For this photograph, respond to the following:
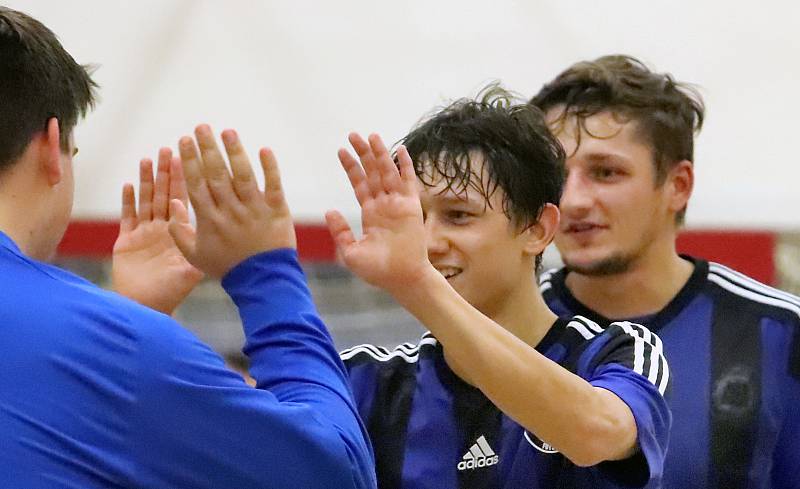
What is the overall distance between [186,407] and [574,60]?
2.42 m

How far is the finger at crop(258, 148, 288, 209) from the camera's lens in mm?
1395

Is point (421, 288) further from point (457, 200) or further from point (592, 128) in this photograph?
point (592, 128)

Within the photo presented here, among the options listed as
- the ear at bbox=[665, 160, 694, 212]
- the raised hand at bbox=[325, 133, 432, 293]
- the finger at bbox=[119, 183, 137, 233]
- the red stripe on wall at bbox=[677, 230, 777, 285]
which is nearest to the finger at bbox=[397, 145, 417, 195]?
the raised hand at bbox=[325, 133, 432, 293]

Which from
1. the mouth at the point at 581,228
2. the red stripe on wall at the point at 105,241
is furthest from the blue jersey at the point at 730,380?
the red stripe on wall at the point at 105,241

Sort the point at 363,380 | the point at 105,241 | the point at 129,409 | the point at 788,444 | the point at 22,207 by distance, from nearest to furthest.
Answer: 1. the point at 129,409
2. the point at 22,207
3. the point at 363,380
4. the point at 788,444
5. the point at 105,241

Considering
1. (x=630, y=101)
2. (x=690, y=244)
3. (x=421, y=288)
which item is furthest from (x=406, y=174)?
(x=690, y=244)

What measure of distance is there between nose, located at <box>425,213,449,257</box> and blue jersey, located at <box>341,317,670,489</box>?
16 cm

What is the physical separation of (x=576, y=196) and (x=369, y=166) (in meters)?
0.97

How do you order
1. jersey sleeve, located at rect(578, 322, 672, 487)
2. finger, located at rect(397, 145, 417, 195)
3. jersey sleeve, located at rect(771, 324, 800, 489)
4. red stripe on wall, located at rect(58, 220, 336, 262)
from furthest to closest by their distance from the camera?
red stripe on wall, located at rect(58, 220, 336, 262) < jersey sleeve, located at rect(771, 324, 800, 489) < jersey sleeve, located at rect(578, 322, 672, 487) < finger, located at rect(397, 145, 417, 195)

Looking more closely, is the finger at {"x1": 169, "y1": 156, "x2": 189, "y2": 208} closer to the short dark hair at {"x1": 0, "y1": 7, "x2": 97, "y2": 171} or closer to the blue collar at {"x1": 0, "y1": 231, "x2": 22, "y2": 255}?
the short dark hair at {"x1": 0, "y1": 7, "x2": 97, "y2": 171}

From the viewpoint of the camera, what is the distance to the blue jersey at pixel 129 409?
122cm

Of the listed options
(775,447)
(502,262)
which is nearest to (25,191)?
(502,262)

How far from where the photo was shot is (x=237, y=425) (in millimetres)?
1273

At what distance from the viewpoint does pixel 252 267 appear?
143 centimetres
